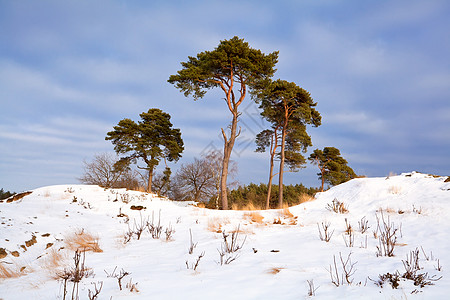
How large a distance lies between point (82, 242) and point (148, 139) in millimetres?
19391

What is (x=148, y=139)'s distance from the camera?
24031mm

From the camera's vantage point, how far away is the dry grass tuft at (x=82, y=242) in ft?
16.5

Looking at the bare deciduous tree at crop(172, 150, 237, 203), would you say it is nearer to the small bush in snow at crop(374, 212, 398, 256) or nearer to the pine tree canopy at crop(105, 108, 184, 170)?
the pine tree canopy at crop(105, 108, 184, 170)

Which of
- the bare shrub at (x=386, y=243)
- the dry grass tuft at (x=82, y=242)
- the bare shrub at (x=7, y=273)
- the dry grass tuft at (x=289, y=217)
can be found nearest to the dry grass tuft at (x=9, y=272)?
the bare shrub at (x=7, y=273)

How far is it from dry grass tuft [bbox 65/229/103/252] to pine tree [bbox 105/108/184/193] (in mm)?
16958

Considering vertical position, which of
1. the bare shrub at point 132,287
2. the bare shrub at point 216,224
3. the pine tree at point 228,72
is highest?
the pine tree at point 228,72

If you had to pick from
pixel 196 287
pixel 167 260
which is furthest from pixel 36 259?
pixel 196 287

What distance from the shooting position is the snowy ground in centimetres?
269

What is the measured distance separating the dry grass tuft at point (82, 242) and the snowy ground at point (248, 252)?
0.06m

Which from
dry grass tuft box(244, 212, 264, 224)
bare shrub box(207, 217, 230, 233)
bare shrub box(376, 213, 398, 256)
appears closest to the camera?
bare shrub box(376, 213, 398, 256)

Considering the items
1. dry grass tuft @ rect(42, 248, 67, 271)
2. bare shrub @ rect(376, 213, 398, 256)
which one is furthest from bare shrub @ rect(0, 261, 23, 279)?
bare shrub @ rect(376, 213, 398, 256)

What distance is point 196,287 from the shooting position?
9.05 ft

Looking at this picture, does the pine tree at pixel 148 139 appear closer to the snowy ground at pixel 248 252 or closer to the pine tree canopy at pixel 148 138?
the pine tree canopy at pixel 148 138

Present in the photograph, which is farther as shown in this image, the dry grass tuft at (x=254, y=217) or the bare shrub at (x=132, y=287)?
the dry grass tuft at (x=254, y=217)
